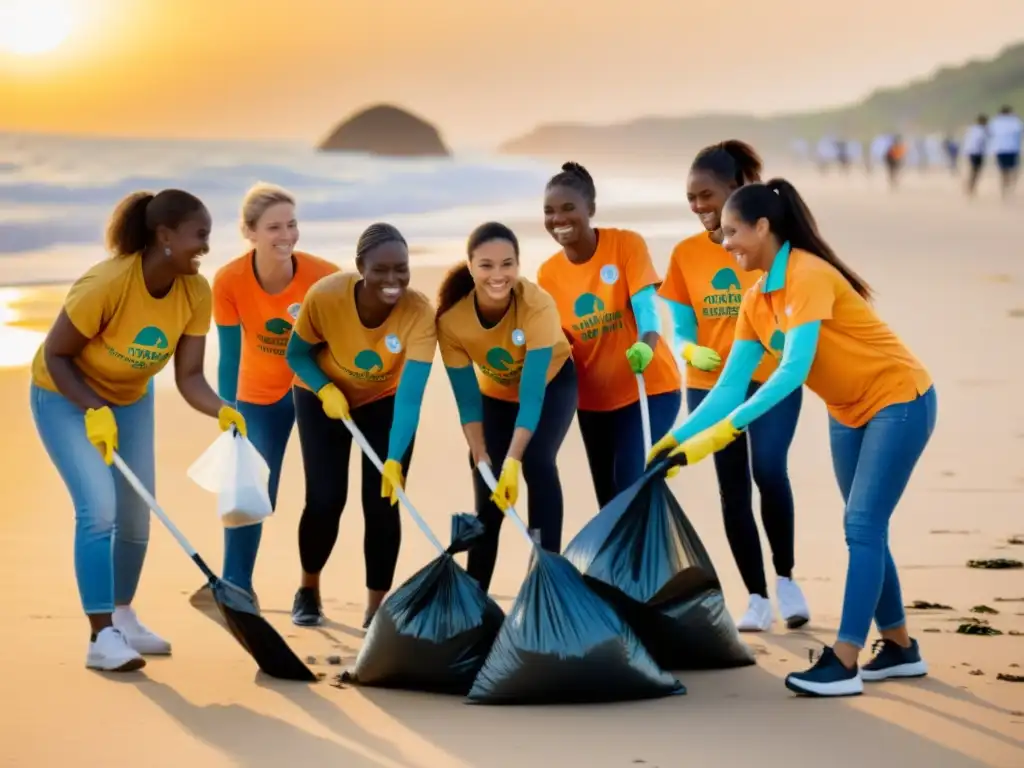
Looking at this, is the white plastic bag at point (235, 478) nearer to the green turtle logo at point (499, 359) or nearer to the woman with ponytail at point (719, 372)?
the green turtle logo at point (499, 359)

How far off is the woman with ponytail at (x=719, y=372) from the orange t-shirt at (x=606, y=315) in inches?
4.6

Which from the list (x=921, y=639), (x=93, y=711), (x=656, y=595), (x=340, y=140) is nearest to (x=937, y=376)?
(x=921, y=639)

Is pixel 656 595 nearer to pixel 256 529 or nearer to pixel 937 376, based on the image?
pixel 256 529

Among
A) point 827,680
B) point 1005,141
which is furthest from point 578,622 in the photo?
point 1005,141

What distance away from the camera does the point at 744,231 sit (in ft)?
14.1

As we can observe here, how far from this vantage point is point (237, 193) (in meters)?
31.7

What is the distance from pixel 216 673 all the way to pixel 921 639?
82.5 inches

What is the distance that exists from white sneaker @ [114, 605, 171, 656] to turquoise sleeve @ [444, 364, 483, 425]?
1.13 m

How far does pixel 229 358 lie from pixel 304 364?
0.40m

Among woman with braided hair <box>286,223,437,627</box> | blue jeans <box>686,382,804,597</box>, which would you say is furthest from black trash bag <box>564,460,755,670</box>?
woman with braided hair <box>286,223,437,627</box>

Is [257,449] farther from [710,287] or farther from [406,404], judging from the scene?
[710,287]

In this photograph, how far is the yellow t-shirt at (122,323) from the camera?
15.0ft

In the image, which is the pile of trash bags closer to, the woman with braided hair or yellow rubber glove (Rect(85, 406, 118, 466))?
the woman with braided hair

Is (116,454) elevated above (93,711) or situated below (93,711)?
above
